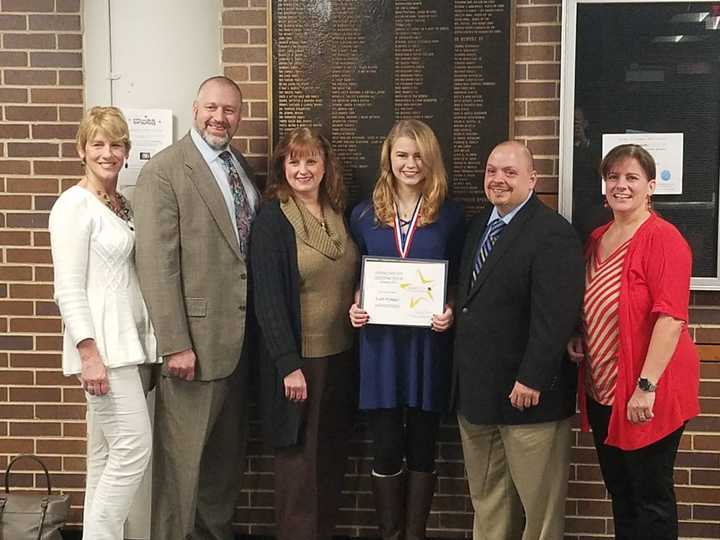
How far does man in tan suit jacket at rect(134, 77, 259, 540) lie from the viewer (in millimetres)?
2760

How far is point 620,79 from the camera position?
10.3ft

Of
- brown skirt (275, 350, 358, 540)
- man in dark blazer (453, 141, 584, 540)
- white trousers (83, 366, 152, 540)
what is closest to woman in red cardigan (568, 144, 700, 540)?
man in dark blazer (453, 141, 584, 540)

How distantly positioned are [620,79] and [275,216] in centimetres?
161

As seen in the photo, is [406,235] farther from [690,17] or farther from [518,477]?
[690,17]

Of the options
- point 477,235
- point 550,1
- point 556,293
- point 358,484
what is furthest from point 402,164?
point 358,484

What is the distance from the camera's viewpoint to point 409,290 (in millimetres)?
2820

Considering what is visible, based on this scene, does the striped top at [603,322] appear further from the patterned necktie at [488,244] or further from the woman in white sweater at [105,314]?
the woman in white sweater at [105,314]

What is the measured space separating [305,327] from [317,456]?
1.76 feet

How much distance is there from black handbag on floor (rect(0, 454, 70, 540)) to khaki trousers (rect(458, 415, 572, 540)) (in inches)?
69.2

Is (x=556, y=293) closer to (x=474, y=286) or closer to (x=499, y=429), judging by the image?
(x=474, y=286)

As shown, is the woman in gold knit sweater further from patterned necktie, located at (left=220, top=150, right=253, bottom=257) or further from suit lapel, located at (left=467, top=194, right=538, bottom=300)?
suit lapel, located at (left=467, top=194, right=538, bottom=300)

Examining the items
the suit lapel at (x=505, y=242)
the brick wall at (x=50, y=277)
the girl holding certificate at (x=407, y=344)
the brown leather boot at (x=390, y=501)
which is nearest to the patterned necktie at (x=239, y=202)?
the brick wall at (x=50, y=277)

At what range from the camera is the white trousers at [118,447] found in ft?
8.81

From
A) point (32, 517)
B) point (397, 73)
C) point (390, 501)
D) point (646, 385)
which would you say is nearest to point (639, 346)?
point (646, 385)
